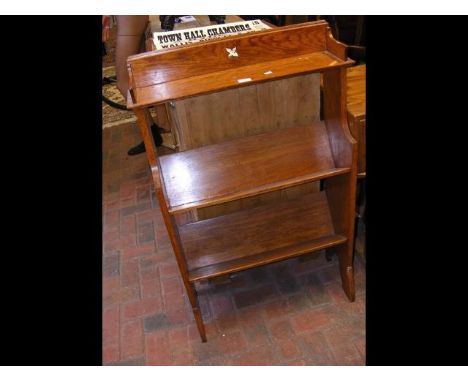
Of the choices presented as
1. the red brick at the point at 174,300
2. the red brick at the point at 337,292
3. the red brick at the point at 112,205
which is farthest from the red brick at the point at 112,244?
the red brick at the point at 337,292

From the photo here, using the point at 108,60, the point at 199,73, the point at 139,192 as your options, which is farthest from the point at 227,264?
the point at 108,60

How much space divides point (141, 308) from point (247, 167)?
1191 millimetres

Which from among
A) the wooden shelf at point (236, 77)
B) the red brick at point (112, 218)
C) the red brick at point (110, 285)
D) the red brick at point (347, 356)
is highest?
the wooden shelf at point (236, 77)

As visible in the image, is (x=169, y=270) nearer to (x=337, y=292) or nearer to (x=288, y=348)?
(x=288, y=348)

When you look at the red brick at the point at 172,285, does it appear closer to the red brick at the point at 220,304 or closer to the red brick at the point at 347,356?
the red brick at the point at 220,304

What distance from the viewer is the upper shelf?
1455mm

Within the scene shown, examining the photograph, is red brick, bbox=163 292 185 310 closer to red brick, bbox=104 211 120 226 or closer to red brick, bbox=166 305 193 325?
red brick, bbox=166 305 193 325

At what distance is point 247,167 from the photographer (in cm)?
184

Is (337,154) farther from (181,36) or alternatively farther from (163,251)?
(163,251)

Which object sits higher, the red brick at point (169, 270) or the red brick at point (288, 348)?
the red brick at point (169, 270)

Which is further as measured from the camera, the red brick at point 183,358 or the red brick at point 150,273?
the red brick at point 150,273

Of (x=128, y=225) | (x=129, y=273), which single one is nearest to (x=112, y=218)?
(x=128, y=225)

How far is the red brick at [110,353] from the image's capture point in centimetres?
209

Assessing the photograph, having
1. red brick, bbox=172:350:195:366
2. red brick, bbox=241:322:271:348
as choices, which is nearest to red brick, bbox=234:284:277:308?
red brick, bbox=241:322:271:348
